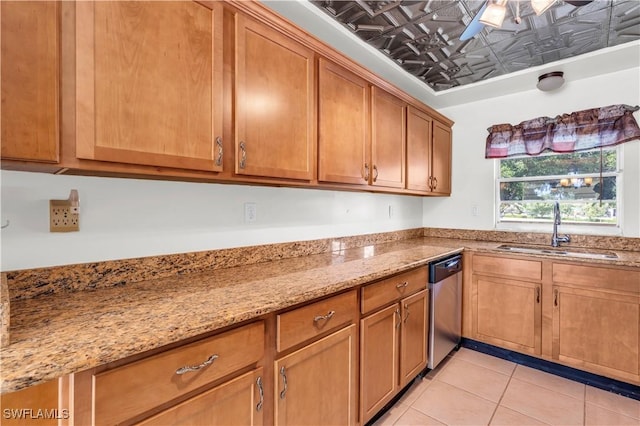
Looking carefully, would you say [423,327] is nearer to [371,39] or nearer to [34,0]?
[371,39]

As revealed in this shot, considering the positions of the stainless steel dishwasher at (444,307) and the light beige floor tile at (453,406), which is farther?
the stainless steel dishwasher at (444,307)

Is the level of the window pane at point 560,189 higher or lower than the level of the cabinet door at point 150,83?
lower

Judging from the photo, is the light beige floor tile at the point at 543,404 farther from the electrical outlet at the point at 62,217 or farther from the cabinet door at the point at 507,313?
the electrical outlet at the point at 62,217

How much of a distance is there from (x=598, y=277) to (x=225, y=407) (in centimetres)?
257

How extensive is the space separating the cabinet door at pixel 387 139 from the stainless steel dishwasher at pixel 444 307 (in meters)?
0.75

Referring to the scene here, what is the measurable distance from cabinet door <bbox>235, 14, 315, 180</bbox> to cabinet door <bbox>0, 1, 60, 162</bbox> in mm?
631

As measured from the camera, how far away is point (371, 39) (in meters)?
2.15

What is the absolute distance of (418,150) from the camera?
9.09 feet

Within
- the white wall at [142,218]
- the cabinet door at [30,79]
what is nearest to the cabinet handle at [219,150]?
the white wall at [142,218]

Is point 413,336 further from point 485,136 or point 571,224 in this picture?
point 485,136

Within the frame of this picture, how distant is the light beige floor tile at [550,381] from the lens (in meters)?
2.14

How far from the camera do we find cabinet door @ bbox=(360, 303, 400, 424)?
5.25 ft

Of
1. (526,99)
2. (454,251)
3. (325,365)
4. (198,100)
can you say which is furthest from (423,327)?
(526,99)

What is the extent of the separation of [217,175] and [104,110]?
1.50 ft
